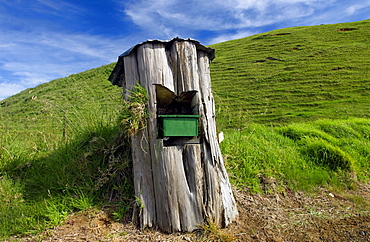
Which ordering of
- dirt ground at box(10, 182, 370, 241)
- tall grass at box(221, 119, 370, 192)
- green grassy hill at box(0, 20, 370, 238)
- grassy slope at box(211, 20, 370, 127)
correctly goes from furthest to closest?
grassy slope at box(211, 20, 370, 127), tall grass at box(221, 119, 370, 192), green grassy hill at box(0, 20, 370, 238), dirt ground at box(10, 182, 370, 241)

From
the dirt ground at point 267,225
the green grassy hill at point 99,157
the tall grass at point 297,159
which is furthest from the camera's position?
the tall grass at point 297,159

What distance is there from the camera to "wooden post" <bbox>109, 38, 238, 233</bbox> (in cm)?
241

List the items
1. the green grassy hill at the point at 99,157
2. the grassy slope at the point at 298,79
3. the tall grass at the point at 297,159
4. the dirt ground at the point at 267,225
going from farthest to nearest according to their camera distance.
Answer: the grassy slope at the point at 298,79 → the tall grass at the point at 297,159 → the green grassy hill at the point at 99,157 → the dirt ground at the point at 267,225

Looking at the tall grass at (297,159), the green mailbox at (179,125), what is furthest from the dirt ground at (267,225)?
the green mailbox at (179,125)

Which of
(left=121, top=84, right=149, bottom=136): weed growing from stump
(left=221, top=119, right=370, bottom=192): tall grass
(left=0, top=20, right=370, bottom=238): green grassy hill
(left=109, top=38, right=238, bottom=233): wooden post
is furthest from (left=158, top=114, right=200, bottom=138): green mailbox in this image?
(left=221, top=119, right=370, bottom=192): tall grass

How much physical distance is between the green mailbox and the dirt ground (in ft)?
3.41

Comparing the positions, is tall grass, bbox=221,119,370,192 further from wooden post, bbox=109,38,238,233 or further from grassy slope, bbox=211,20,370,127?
wooden post, bbox=109,38,238,233

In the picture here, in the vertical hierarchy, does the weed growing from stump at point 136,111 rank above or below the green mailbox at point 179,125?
above

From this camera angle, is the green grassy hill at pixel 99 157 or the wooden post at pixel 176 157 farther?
the green grassy hill at pixel 99 157

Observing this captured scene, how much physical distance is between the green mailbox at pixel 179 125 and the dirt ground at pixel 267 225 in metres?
1.04

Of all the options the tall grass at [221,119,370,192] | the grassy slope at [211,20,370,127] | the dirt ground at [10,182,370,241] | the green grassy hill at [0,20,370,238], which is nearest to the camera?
the dirt ground at [10,182,370,241]

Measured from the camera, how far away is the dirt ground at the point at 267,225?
2.34 m

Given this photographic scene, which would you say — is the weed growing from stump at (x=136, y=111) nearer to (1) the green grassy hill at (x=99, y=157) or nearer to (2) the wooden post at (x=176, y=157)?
(2) the wooden post at (x=176, y=157)

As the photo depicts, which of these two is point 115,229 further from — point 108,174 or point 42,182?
point 42,182
